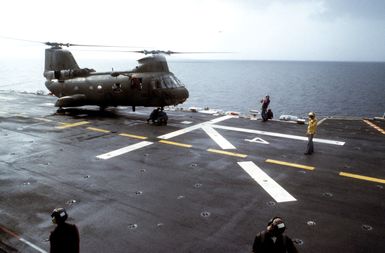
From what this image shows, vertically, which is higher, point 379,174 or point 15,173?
point 379,174

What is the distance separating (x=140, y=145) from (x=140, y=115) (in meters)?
8.83

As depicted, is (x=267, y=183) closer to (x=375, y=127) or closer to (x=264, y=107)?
(x=264, y=107)

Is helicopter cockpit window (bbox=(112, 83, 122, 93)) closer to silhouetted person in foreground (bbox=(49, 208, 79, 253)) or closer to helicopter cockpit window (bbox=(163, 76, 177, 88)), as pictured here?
helicopter cockpit window (bbox=(163, 76, 177, 88))

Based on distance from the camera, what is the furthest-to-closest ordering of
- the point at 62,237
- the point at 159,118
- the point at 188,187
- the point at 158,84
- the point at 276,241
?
the point at 158,84, the point at 159,118, the point at 188,187, the point at 62,237, the point at 276,241

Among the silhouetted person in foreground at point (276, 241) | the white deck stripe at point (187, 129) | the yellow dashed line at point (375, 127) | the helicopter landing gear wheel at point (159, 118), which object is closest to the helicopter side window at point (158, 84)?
the helicopter landing gear wheel at point (159, 118)

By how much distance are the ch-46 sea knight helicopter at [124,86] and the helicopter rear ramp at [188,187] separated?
8.69 feet

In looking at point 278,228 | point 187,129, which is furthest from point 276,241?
point 187,129

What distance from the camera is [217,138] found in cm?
1762

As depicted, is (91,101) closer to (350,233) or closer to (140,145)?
(140,145)

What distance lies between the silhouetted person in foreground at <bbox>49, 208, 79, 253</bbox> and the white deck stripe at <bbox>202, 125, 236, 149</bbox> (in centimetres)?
1083

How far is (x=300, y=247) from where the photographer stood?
7426 millimetres

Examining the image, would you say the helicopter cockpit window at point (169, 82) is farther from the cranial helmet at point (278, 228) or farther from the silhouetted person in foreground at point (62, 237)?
the cranial helmet at point (278, 228)

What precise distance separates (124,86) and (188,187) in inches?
504

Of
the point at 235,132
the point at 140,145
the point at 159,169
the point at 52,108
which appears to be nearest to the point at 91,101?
the point at 52,108
